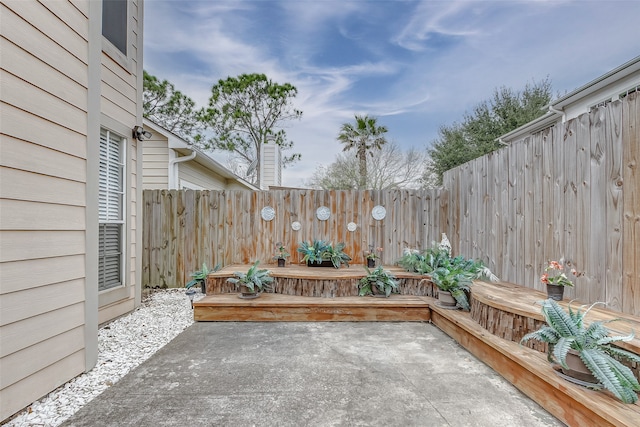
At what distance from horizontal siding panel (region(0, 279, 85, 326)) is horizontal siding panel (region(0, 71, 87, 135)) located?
3.59 ft

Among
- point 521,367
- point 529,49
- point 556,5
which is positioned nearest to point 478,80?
point 529,49

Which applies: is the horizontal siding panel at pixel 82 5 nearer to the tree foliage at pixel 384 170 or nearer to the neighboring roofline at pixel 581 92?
the neighboring roofline at pixel 581 92

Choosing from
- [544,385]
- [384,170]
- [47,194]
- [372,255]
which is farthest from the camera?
[384,170]

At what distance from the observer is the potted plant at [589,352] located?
149 cm

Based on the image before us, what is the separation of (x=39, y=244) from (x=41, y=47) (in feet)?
4.12

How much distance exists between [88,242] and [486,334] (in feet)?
10.6

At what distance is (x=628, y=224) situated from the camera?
7.04ft

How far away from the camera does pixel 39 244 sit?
1.85 m

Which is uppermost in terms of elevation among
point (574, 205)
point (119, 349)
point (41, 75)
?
point (41, 75)

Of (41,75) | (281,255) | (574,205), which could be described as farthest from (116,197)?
(574,205)

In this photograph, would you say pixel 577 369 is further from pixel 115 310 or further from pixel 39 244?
pixel 115 310

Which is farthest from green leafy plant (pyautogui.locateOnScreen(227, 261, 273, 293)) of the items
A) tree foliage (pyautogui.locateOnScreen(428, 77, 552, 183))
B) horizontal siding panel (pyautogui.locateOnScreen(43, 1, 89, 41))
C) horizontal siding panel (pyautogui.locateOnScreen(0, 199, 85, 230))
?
tree foliage (pyautogui.locateOnScreen(428, 77, 552, 183))

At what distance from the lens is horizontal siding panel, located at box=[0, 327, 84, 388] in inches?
65.1

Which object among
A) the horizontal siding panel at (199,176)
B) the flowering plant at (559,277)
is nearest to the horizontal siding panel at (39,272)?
the flowering plant at (559,277)
